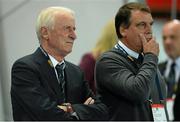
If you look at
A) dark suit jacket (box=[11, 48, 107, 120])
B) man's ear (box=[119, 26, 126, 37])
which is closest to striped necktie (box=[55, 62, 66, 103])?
dark suit jacket (box=[11, 48, 107, 120])

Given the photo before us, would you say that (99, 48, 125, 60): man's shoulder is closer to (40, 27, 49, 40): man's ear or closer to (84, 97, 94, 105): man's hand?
(84, 97, 94, 105): man's hand

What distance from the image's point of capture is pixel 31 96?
294 cm

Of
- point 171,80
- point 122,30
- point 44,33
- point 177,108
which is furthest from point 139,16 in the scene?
point 171,80

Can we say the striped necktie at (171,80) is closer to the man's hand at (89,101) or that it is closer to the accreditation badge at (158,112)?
the accreditation badge at (158,112)

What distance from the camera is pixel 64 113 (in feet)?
9.88

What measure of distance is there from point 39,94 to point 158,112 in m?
0.78

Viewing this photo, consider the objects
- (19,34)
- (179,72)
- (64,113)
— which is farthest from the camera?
(179,72)

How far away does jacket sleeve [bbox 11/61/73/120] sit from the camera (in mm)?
2943

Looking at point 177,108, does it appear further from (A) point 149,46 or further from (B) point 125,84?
(B) point 125,84

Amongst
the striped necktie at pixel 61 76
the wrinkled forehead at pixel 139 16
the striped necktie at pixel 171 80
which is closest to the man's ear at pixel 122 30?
the wrinkled forehead at pixel 139 16

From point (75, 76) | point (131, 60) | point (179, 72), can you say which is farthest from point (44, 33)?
point (179, 72)

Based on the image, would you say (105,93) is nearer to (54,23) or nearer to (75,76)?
(75,76)

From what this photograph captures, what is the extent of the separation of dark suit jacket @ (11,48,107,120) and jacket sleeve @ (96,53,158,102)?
16cm

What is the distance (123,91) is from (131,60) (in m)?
0.25
